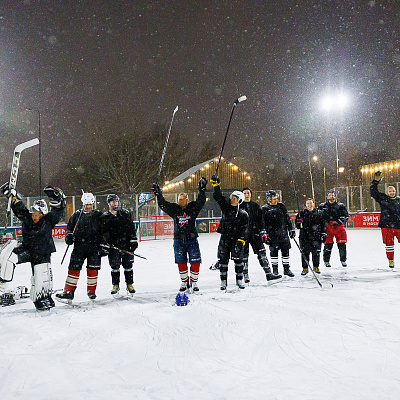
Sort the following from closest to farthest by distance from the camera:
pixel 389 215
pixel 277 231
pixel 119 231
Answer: pixel 119 231, pixel 277 231, pixel 389 215

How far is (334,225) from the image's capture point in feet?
26.3

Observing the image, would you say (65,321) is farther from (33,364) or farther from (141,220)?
(141,220)

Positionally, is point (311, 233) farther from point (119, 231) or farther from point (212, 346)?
point (212, 346)

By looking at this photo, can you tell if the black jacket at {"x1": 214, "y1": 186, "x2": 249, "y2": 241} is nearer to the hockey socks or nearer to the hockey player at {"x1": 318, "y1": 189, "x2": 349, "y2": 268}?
the hockey socks

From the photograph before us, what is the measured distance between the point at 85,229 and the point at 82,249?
0.97ft

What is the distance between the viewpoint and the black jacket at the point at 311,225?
745cm

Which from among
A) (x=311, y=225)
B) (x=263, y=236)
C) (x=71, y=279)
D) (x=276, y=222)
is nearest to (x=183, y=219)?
(x=263, y=236)

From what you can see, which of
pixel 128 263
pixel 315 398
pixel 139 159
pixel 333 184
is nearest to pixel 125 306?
pixel 128 263

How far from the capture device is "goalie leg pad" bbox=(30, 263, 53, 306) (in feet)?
16.3

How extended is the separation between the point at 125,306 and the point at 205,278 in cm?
242

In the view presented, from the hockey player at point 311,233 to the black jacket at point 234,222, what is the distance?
1845 millimetres

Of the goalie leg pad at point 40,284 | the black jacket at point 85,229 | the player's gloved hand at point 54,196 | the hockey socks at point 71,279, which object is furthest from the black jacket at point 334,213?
the goalie leg pad at point 40,284

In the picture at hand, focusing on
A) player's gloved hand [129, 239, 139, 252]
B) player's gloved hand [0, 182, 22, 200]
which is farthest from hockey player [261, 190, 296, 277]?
player's gloved hand [0, 182, 22, 200]

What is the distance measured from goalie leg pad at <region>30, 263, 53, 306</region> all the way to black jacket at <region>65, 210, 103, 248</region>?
1.90 feet
